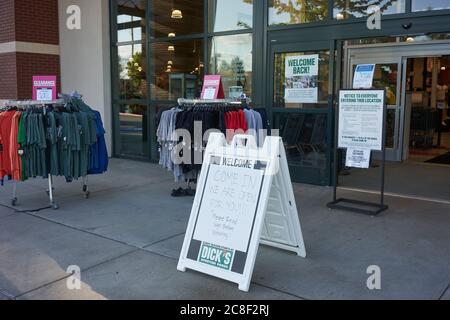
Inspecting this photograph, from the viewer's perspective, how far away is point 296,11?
758 cm

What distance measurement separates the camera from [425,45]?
389 inches

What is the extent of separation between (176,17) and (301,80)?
3.24 m

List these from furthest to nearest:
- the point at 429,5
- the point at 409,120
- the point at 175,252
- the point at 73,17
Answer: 1. the point at 409,120
2. the point at 73,17
3. the point at 429,5
4. the point at 175,252

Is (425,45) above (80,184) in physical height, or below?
above

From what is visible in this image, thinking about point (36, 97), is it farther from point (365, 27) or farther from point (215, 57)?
point (365, 27)

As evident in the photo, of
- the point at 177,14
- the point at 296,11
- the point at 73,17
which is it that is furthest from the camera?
the point at 73,17

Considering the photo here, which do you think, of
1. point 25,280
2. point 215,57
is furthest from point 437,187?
point 25,280

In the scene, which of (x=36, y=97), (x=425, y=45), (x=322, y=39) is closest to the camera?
(x=36, y=97)

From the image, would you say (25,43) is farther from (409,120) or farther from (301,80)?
(409,120)

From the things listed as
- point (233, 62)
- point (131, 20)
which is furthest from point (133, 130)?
point (233, 62)

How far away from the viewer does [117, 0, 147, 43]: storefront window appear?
1001 centimetres

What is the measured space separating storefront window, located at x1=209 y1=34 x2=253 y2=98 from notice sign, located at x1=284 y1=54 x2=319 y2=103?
0.78 m
